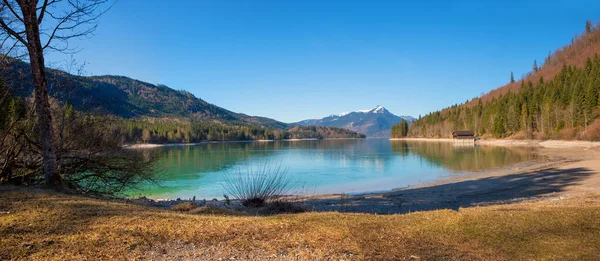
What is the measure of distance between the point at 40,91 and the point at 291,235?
31.8 ft

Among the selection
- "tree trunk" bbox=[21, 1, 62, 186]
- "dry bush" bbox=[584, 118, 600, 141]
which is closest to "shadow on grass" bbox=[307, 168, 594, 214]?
"tree trunk" bbox=[21, 1, 62, 186]

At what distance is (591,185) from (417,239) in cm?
2014

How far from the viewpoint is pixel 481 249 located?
5.45 metres

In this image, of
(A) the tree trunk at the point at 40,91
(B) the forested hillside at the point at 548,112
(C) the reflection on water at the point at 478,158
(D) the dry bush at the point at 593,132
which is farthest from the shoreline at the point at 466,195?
(B) the forested hillside at the point at 548,112

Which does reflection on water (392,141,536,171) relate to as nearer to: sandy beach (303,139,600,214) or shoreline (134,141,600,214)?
sandy beach (303,139,600,214)

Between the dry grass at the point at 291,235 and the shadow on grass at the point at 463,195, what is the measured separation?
21.9 feet

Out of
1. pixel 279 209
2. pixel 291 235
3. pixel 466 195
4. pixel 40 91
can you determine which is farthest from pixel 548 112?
pixel 40 91

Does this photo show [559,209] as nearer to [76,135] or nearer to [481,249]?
[481,249]

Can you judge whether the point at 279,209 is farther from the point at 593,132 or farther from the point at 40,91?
the point at 593,132

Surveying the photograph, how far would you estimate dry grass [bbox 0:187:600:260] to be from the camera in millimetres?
5195

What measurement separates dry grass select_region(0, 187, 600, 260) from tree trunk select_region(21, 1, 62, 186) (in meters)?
3.06

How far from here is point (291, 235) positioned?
6.27 m

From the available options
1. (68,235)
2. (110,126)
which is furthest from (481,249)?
(110,126)

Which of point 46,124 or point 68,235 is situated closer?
point 68,235
